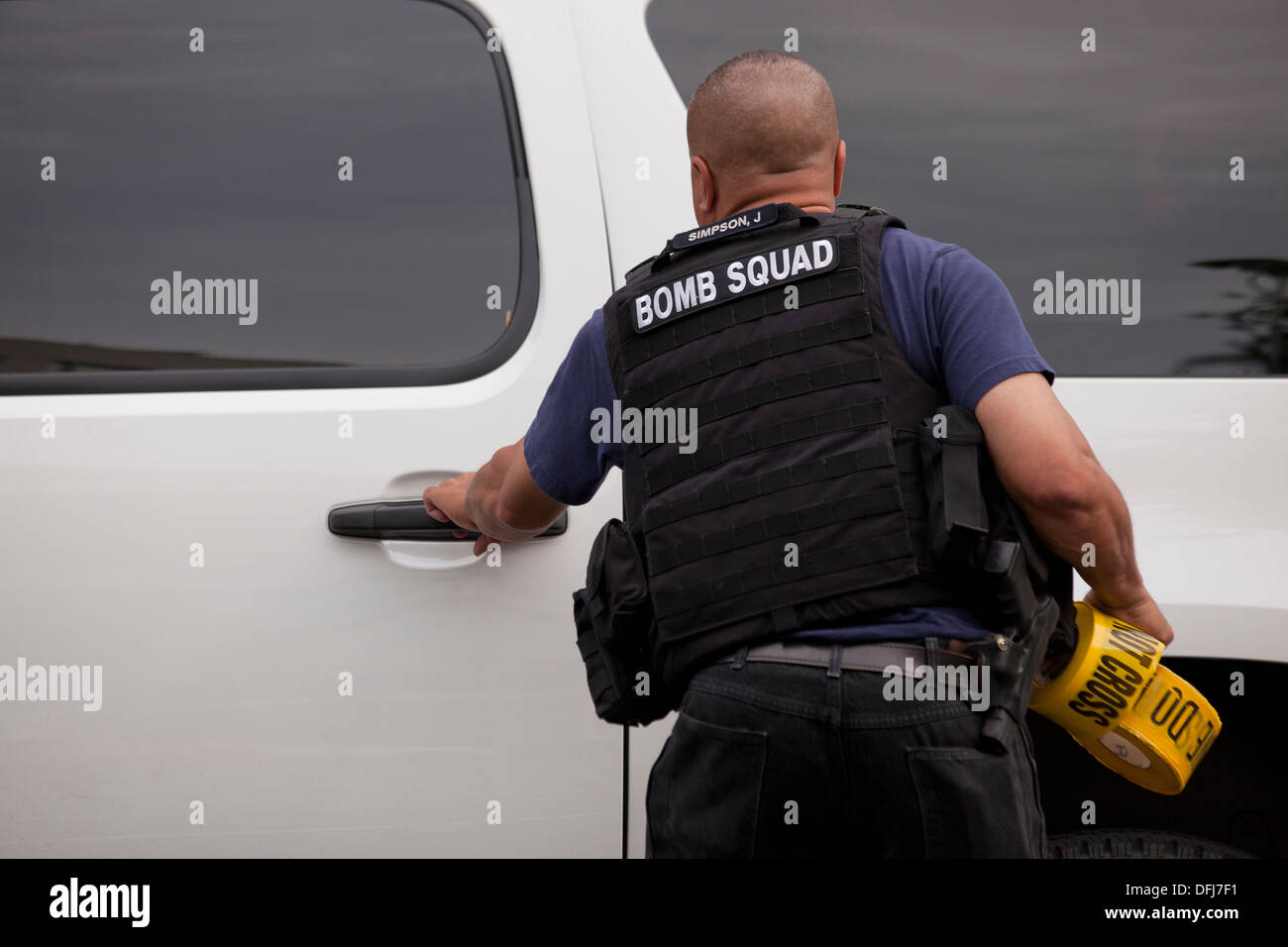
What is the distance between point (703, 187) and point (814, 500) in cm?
45

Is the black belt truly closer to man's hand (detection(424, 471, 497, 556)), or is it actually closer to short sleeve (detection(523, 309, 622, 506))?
short sleeve (detection(523, 309, 622, 506))

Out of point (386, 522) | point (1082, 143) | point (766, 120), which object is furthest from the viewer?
point (1082, 143)

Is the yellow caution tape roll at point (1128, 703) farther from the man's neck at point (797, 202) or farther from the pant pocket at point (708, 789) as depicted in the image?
the man's neck at point (797, 202)

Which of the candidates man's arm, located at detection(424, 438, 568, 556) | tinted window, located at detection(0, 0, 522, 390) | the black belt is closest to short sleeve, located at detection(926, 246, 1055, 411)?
the black belt

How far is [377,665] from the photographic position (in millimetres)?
1749

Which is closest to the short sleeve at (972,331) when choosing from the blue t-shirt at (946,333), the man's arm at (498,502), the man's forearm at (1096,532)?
the blue t-shirt at (946,333)

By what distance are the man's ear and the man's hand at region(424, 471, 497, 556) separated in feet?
1.65

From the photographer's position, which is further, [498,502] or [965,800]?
[498,502]

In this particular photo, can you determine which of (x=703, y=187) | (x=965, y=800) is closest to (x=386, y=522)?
(x=703, y=187)

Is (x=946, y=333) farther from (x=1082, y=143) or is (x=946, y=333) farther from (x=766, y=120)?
(x=1082, y=143)

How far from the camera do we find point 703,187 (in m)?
1.58

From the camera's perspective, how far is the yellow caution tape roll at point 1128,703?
1527 mm

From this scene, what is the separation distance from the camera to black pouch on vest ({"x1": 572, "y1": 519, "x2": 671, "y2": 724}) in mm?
1531

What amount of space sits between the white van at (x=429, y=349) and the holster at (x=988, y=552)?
Answer: 1.41 ft
